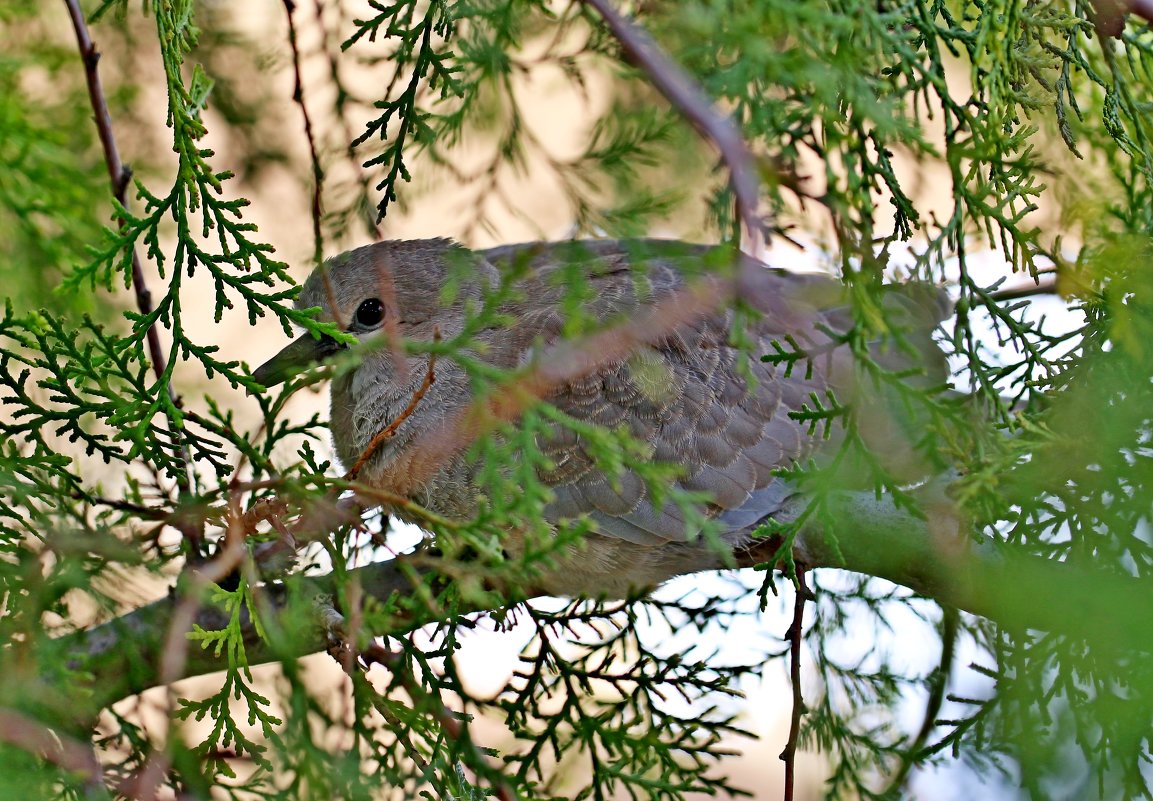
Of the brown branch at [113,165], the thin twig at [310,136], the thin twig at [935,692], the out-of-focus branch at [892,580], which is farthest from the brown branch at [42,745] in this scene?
the thin twig at [935,692]

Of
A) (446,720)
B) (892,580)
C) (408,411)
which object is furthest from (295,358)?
(892,580)

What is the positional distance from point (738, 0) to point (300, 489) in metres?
0.87

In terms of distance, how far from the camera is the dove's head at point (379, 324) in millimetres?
2410

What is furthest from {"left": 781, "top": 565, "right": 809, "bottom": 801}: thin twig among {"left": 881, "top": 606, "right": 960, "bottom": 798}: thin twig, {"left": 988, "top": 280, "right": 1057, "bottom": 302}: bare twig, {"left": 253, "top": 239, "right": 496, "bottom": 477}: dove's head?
{"left": 253, "top": 239, "right": 496, "bottom": 477}: dove's head

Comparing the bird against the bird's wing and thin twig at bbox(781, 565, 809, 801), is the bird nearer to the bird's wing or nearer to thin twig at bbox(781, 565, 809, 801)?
the bird's wing

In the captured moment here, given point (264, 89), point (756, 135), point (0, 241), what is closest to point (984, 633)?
point (756, 135)

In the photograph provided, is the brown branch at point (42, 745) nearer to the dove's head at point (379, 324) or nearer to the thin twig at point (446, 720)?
the thin twig at point (446, 720)

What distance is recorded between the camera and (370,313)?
2.52 m

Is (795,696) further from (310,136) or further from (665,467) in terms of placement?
(310,136)

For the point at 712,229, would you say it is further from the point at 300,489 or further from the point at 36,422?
the point at 36,422

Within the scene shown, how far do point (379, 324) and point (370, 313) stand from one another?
0.04m

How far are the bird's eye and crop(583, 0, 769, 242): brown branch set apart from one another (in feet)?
4.79

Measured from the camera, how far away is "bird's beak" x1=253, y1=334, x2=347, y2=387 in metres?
2.37

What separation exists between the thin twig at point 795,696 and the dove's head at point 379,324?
930mm
